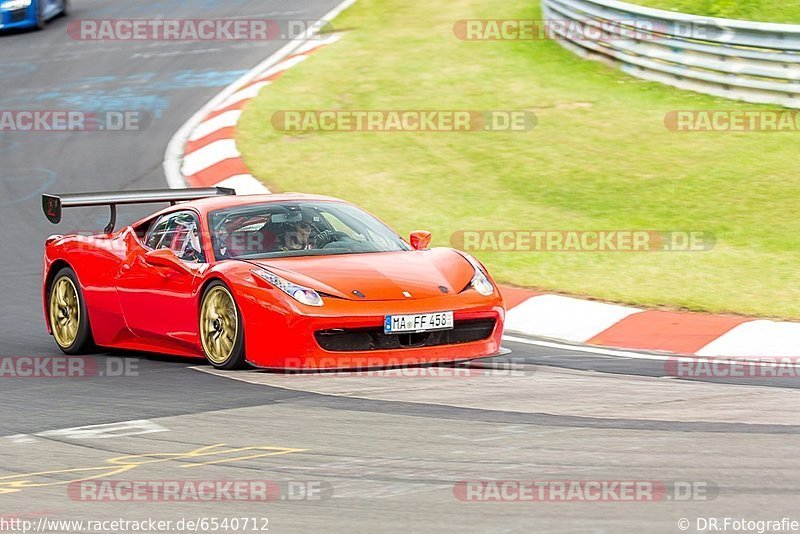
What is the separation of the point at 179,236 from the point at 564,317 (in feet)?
8.75

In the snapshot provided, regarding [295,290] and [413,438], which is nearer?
[413,438]

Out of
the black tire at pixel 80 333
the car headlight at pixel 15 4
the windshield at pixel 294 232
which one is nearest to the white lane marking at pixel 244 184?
the black tire at pixel 80 333

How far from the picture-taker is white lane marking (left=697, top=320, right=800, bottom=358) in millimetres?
8375

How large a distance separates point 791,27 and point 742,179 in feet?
7.87

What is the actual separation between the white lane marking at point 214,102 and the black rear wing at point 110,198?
4.27 m

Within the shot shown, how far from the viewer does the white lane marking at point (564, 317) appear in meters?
9.18

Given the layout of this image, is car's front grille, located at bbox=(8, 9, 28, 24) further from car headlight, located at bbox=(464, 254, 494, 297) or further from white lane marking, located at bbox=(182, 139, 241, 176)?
car headlight, located at bbox=(464, 254, 494, 297)

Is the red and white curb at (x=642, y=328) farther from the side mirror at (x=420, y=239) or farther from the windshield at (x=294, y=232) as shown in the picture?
the windshield at (x=294, y=232)

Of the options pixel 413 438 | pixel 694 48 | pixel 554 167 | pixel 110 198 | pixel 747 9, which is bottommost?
pixel 554 167

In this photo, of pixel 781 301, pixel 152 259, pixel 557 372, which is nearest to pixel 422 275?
pixel 557 372

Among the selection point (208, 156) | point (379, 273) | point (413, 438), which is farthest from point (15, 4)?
point (413, 438)

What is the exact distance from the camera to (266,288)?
299 inches

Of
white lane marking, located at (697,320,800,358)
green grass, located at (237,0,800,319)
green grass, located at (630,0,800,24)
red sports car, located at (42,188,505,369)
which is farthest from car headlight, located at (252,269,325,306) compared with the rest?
green grass, located at (630,0,800,24)

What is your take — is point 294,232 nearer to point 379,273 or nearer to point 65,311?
point 379,273
